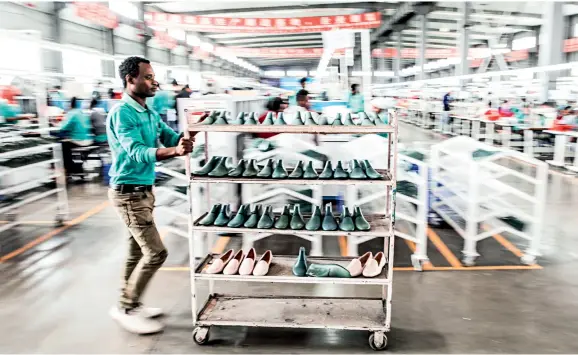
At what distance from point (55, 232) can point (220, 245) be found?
2097 mm

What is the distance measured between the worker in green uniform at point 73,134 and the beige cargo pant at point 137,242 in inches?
236

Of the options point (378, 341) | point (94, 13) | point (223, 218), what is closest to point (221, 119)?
point (223, 218)

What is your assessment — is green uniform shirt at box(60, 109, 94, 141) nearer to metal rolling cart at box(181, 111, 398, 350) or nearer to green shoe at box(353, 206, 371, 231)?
metal rolling cart at box(181, 111, 398, 350)

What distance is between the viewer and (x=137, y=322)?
10.3ft

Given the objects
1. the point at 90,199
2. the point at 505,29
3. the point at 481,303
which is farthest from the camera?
the point at 505,29

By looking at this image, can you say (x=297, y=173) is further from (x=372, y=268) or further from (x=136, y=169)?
(x=136, y=169)

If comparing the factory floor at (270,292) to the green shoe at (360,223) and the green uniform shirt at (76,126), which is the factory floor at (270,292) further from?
the green uniform shirt at (76,126)

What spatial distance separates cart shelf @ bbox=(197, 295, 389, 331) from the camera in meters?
2.98

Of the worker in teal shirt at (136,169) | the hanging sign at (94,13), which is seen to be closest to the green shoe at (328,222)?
the worker in teal shirt at (136,169)

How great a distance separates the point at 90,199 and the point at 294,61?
147 feet

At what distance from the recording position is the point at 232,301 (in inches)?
132

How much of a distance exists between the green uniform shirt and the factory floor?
11.7 ft

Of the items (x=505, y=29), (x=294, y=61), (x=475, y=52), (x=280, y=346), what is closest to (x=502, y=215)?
(x=280, y=346)

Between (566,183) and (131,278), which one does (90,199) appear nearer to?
(131,278)
